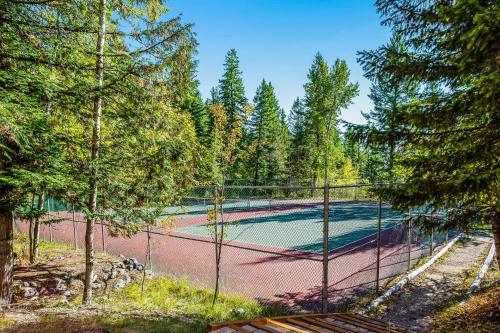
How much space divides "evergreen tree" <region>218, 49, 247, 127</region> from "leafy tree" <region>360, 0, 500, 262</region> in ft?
113

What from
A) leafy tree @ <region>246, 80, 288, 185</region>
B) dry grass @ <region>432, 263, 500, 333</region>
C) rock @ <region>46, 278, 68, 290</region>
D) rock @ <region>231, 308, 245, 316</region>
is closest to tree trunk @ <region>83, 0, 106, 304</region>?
rock @ <region>46, 278, 68, 290</region>

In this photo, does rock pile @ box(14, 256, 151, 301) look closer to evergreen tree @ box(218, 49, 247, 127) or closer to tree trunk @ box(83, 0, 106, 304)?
tree trunk @ box(83, 0, 106, 304)

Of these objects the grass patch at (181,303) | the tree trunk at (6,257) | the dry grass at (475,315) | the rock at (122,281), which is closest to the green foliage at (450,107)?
the dry grass at (475,315)

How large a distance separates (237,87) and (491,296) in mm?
36745

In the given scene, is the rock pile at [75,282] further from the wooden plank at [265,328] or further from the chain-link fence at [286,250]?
the wooden plank at [265,328]

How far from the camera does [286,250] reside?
1196 cm

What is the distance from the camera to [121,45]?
7.01 m

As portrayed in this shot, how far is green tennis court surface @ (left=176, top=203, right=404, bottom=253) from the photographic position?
13.6m

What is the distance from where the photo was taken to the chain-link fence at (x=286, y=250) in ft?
23.8

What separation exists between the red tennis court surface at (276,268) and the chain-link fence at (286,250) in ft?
0.08

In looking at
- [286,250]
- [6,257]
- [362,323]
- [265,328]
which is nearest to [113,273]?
[6,257]

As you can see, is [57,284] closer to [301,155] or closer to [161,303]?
[161,303]

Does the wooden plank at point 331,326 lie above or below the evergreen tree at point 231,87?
below

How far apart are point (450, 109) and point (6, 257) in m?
8.06
